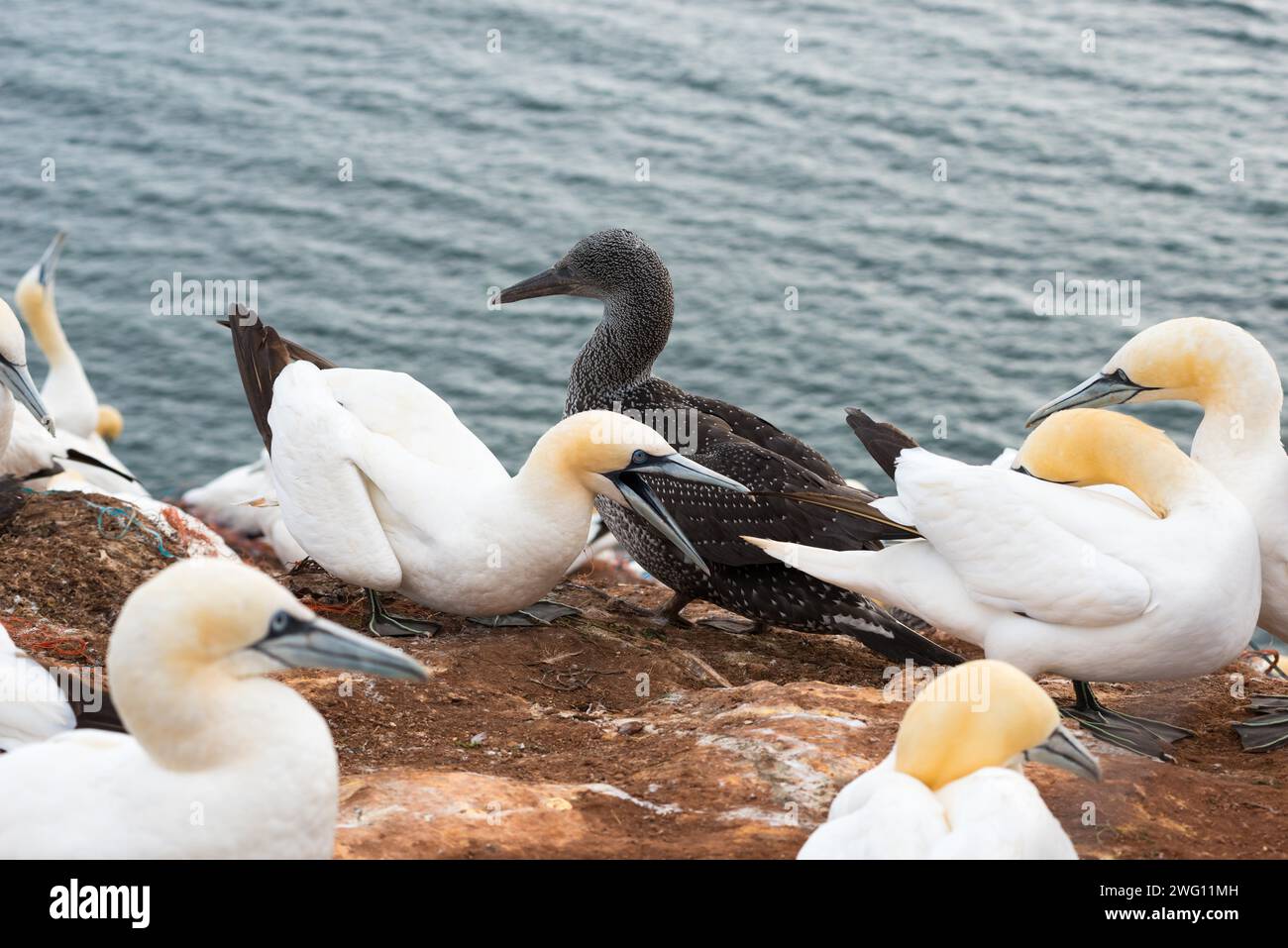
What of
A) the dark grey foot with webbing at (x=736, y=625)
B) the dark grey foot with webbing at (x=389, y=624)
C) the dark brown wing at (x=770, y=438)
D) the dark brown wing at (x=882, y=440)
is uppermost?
the dark brown wing at (x=882, y=440)

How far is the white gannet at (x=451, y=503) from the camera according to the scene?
6.13 m

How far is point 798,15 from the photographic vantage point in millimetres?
20375

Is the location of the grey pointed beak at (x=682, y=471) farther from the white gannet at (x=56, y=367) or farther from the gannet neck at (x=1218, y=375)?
the white gannet at (x=56, y=367)

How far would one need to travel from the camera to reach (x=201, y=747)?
357cm

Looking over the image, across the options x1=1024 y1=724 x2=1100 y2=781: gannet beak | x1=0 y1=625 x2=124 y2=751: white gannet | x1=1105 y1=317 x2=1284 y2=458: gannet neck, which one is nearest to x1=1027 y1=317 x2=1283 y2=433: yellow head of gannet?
x1=1105 y1=317 x2=1284 y2=458: gannet neck

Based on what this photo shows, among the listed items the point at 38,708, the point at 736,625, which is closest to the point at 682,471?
the point at 736,625

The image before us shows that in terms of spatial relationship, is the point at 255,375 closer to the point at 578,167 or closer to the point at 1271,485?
the point at 1271,485

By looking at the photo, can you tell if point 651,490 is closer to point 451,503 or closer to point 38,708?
point 451,503

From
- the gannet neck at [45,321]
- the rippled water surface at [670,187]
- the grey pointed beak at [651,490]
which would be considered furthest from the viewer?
the rippled water surface at [670,187]

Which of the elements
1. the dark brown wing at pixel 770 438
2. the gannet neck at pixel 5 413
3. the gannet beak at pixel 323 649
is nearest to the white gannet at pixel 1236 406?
the dark brown wing at pixel 770 438

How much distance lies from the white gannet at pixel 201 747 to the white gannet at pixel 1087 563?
246 cm

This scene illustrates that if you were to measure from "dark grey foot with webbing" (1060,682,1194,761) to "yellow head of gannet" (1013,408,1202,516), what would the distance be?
750 millimetres

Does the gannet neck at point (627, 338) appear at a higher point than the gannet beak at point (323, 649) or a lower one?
higher

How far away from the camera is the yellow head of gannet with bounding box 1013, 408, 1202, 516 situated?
214 inches
